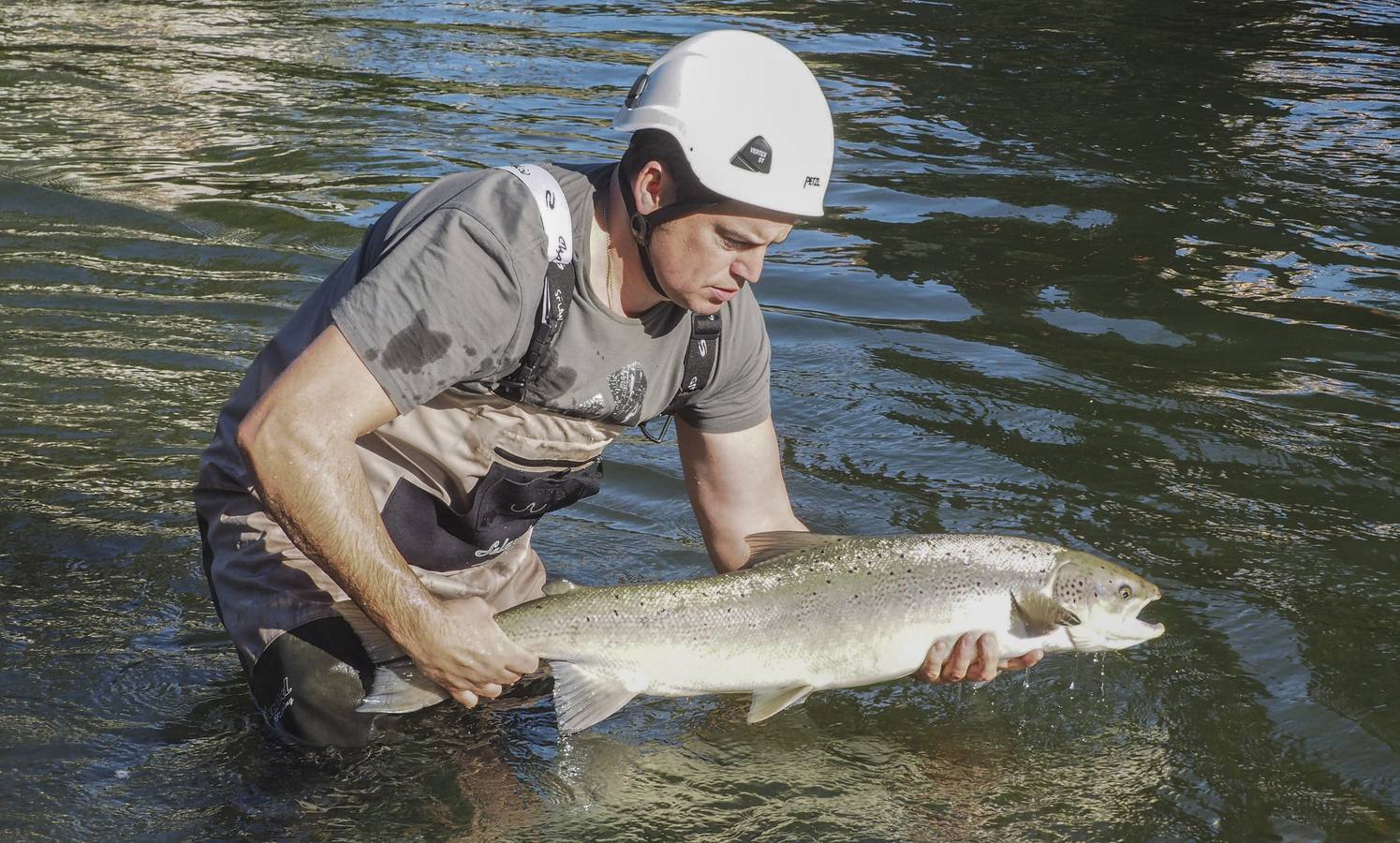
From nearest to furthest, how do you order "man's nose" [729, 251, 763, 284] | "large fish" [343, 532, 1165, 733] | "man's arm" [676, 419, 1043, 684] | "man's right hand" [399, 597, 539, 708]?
"man's right hand" [399, 597, 539, 708] → "man's nose" [729, 251, 763, 284] → "large fish" [343, 532, 1165, 733] → "man's arm" [676, 419, 1043, 684]

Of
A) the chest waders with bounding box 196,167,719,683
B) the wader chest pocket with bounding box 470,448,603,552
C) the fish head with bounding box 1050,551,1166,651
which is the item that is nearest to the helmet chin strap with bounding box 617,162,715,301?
the chest waders with bounding box 196,167,719,683

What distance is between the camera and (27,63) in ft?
52.0

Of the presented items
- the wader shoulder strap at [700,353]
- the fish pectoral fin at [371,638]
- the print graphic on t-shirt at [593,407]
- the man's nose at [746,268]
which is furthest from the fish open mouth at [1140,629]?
the fish pectoral fin at [371,638]

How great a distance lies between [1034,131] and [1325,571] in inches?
336

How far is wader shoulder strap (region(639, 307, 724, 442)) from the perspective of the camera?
15.2 feet

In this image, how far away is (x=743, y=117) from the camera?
4.20m

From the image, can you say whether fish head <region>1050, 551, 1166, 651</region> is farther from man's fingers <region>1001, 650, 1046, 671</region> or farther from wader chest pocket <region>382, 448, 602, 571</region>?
wader chest pocket <region>382, 448, 602, 571</region>

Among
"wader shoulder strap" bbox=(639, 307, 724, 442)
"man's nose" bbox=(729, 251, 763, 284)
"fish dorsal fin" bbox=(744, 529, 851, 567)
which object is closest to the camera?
"man's nose" bbox=(729, 251, 763, 284)

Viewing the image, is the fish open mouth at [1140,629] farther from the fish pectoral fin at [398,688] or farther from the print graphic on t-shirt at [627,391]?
the fish pectoral fin at [398,688]

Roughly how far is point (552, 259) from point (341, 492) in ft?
2.91

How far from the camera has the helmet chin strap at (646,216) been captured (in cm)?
422

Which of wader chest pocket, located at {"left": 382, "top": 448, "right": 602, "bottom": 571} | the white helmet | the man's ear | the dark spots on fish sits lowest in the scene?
wader chest pocket, located at {"left": 382, "top": 448, "right": 602, "bottom": 571}

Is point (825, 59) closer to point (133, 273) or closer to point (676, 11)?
point (676, 11)

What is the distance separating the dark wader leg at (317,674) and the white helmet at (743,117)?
1.81 m
